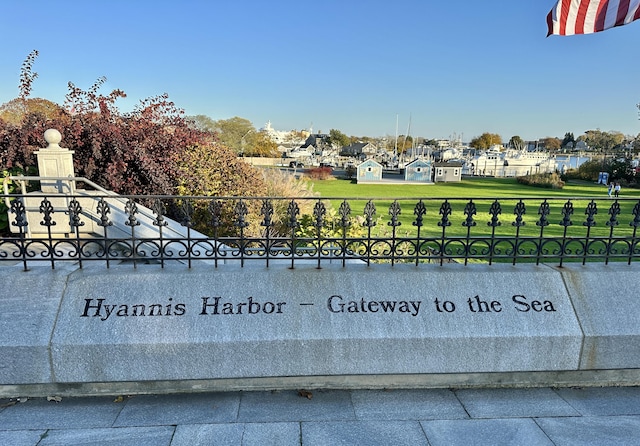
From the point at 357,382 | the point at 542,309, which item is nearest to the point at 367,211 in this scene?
the point at 357,382

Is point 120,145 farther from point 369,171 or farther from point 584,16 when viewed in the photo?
point 369,171

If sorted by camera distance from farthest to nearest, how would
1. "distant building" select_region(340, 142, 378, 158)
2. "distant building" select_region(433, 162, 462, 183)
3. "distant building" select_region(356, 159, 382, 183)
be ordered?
"distant building" select_region(340, 142, 378, 158)
"distant building" select_region(433, 162, 462, 183)
"distant building" select_region(356, 159, 382, 183)

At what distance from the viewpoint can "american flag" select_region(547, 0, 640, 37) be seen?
4453 millimetres

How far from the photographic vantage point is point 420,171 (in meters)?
41.5

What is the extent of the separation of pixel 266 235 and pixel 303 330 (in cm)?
105

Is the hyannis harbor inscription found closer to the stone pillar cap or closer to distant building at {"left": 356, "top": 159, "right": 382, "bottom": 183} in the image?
the stone pillar cap

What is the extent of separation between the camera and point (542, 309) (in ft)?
12.3

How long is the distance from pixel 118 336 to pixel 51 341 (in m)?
0.53

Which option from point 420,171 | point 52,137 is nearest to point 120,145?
point 52,137

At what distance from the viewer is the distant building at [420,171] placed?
135 ft

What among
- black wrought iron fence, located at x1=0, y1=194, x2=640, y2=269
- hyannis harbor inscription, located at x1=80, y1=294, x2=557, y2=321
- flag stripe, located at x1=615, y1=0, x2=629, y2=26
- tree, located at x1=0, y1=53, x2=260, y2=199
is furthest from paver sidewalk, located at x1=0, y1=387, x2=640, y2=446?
tree, located at x1=0, y1=53, x2=260, y2=199

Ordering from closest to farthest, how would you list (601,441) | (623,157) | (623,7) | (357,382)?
(601,441) → (357,382) → (623,7) → (623,157)

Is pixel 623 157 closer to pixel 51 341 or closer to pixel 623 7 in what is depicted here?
pixel 623 7

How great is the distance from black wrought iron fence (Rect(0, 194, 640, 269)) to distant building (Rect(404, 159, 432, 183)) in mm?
28217
